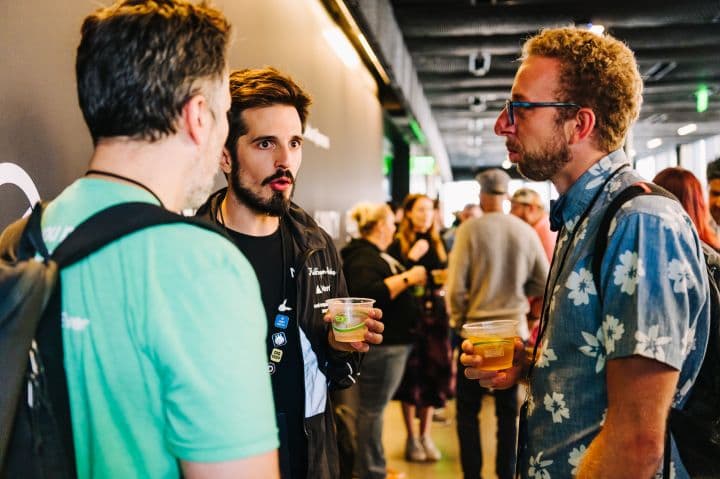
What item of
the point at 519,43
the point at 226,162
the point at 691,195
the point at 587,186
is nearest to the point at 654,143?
the point at 519,43

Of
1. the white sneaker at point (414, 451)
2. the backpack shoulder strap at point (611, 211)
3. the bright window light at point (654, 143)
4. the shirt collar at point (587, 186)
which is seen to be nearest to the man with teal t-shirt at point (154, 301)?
the backpack shoulder strap at point (611, 211)

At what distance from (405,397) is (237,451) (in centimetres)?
455

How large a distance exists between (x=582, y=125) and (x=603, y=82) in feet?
0.39

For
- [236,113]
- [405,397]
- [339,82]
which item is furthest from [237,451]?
[339,82]

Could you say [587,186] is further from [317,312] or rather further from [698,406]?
[317,312]

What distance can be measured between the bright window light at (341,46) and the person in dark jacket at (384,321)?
1782 mm

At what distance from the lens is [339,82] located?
5965mm

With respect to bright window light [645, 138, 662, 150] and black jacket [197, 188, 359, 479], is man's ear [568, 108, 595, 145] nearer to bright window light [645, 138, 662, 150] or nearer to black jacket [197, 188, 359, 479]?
black jacket [197, 188, 359, 479]

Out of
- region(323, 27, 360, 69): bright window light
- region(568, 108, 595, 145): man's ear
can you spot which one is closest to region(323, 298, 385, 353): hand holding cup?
region(568, 108, 595, 145): man's ear

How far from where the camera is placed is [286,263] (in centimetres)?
217

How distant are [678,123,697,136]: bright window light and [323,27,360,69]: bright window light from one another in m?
13.4

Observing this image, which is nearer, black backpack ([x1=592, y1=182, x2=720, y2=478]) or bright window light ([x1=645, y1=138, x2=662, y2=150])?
black backpack ([x1=592, y1=182, x2=720, y2=478])

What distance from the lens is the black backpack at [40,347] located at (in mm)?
909

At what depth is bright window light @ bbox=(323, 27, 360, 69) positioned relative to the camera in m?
5.60
